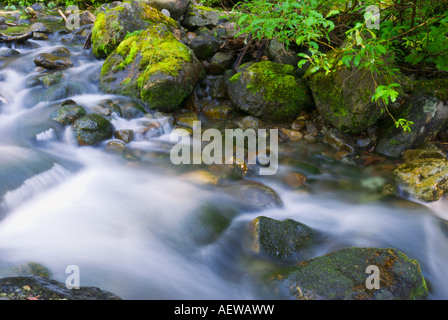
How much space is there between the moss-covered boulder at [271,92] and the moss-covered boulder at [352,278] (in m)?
3.35

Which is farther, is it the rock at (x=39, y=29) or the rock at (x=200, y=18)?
the rock at (x=39, y=29)

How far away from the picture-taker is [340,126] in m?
4.82

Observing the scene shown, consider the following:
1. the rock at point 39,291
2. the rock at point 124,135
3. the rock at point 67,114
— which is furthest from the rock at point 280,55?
the rock at point 39,291

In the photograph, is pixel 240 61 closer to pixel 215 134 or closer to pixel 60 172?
pixel 215 134

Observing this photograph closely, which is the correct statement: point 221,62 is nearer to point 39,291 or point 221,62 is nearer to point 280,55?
point 280,55

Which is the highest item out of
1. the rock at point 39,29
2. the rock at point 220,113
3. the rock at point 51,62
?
the rock at point 39,29

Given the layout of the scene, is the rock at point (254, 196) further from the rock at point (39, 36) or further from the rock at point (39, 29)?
the rock at point (39, 29)

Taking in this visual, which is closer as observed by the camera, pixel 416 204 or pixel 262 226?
pixel 262 226

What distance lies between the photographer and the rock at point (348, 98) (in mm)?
4438

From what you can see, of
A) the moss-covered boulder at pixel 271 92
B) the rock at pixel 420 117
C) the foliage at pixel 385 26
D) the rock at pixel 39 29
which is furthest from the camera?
the rock at pixel 39 29

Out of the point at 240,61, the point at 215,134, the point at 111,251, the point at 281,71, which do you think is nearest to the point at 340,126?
the point at 281,71

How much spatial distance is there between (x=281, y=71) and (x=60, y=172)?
419 cm

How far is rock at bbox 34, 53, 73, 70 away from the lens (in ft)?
21.6

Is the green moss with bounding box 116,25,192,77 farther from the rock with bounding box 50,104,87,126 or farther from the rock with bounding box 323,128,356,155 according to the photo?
the rock with bounding box 323,128,356,155
